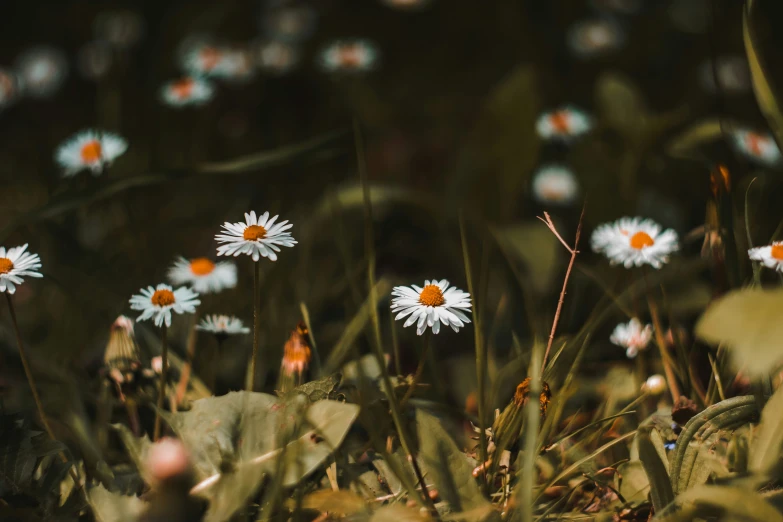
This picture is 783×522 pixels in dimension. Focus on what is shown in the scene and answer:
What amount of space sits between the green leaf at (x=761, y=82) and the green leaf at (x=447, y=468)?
23.5 inches

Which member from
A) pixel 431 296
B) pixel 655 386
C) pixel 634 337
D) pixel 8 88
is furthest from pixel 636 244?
pixel 8 88

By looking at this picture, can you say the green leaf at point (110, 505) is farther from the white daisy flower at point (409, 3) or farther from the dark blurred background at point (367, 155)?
the white daisy flower at point (409, 3)

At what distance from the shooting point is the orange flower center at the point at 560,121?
2176mm

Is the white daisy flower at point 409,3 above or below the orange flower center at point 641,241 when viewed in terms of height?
above

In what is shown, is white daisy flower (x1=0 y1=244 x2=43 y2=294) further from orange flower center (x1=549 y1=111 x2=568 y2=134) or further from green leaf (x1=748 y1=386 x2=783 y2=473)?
orange flower center (x1=549 y1=111 x2=568 y2=134)

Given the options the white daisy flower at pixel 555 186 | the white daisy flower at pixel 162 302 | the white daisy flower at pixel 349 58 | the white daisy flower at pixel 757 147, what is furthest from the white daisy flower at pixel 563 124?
the white daisy flower at pixel 162 302

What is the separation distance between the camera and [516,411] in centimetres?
90

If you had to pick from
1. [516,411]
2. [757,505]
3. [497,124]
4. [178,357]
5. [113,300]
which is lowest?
[757,505]

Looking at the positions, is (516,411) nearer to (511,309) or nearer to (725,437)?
(725,437)

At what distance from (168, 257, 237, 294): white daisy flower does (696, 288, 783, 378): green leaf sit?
0.83m

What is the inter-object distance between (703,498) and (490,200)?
1.27 metres

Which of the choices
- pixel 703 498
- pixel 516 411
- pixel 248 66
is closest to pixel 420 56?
pixel 248 66

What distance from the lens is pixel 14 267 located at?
3.25ft

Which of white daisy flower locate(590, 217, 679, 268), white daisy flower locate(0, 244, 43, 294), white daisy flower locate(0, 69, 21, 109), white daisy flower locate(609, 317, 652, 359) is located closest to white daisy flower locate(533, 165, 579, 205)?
white daisy flower locate(590, 217, 679, 268)
